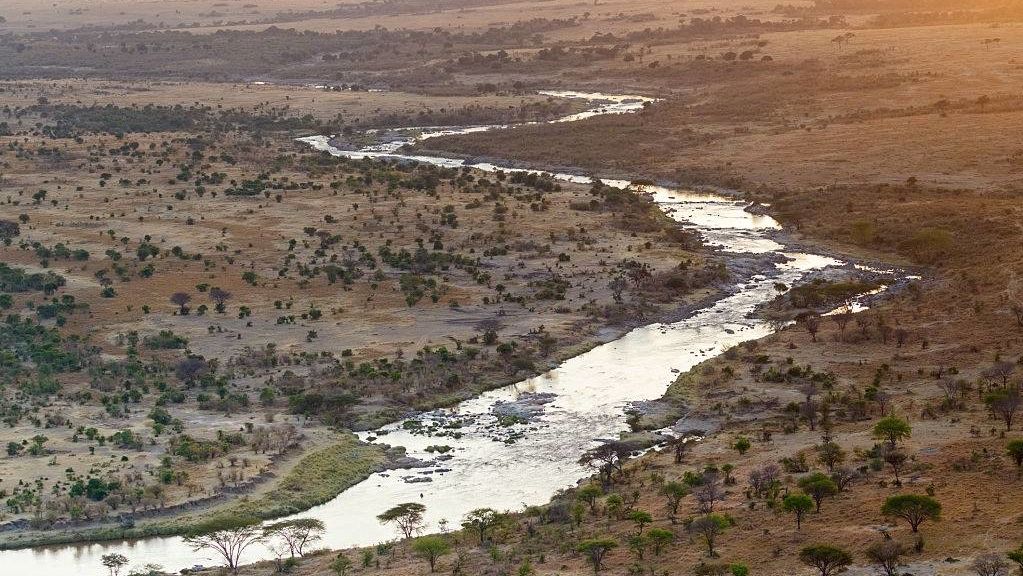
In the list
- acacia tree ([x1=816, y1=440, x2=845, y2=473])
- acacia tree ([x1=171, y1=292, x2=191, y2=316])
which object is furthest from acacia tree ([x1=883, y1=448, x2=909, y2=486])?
acacia tree ([x1=171, y1=292, x2=191, y2=316])

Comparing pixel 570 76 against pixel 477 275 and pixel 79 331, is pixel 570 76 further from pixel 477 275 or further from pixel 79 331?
pixel 79 331

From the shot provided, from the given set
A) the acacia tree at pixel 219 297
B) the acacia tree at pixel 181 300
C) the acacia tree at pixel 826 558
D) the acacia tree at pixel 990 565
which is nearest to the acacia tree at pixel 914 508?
the acacia tree at pixel 990 565

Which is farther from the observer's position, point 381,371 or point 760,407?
point 381,371

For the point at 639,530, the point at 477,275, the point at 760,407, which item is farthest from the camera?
the point at 477,275

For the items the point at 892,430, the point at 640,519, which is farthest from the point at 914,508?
the point at 640,519

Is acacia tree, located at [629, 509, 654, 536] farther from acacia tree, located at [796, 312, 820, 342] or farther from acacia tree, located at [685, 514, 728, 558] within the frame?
acacia tree, located at [796, 312, 820, 342]

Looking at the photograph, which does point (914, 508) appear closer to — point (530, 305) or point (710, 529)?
point (710, 529)

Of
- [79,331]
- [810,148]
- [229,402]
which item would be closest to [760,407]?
[229,402]
